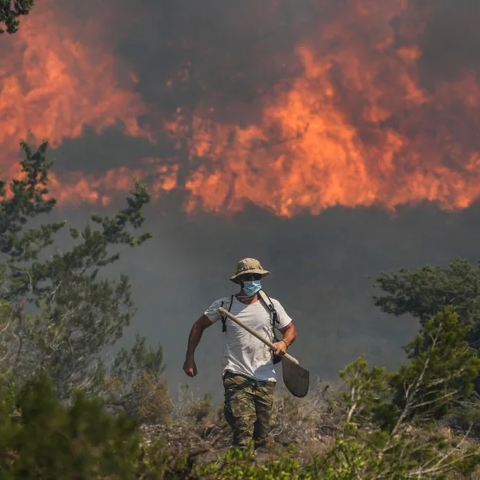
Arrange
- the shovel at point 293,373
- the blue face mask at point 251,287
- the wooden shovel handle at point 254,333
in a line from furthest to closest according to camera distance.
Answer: the blue face mask at point 251,287 → the shovel at point 293,373 → the wooden shovel handle at point 254,333

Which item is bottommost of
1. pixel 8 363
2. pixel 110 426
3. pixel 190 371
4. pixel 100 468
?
pixel 100 468

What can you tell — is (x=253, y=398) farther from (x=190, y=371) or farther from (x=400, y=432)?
(x=400, y=432)

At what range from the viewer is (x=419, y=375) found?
399 cm

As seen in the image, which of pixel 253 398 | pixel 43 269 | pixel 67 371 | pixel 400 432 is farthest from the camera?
pixel 43 269

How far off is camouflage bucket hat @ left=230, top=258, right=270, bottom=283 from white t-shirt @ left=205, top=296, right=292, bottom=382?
287mm

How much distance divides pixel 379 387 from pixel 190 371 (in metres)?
2.61

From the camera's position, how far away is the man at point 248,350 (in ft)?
18.9

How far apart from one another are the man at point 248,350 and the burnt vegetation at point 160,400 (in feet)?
1.43

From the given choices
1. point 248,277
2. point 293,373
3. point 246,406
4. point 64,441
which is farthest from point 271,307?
point 64,441

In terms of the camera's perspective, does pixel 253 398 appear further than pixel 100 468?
Yes

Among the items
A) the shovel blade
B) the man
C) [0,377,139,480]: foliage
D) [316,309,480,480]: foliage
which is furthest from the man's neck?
[0,377,139,480]: foliage

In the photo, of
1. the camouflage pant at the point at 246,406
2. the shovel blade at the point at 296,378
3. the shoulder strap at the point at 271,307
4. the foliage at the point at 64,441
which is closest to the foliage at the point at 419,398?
the shovel blade at the point at 296,378

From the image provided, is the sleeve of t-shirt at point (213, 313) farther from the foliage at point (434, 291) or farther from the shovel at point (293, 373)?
the foliage at point (434, 291)

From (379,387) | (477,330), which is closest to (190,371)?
(379,387)
